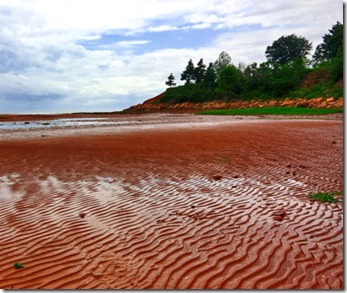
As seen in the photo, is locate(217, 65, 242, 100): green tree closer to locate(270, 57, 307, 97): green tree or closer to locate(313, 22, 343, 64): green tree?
locate(270, 57, 307, 97): green tree

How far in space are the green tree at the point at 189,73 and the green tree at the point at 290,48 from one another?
26047mm

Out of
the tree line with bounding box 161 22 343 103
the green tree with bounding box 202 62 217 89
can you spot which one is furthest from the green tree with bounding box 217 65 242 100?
the green tree with bounding box 202 62 217 89

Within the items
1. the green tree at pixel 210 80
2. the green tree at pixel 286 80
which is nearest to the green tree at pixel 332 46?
the green tree at pixel 286 80

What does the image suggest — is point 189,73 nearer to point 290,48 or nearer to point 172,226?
point 290,48

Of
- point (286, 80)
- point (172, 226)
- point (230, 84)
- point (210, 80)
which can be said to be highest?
point (210, 80)

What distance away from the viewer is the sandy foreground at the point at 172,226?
4500 millimetres

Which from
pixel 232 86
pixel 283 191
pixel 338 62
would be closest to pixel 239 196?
pixel 283 191

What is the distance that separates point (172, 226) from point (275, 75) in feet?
255

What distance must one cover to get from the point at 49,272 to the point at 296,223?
4.26 m

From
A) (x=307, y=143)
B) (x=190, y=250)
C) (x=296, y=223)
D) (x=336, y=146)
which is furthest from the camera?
(x=307, y=143)

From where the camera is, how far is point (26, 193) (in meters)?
9.10

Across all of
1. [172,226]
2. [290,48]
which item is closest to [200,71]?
[290,48]

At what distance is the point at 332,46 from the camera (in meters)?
83.2

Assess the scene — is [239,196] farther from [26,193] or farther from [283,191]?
[26,193]
